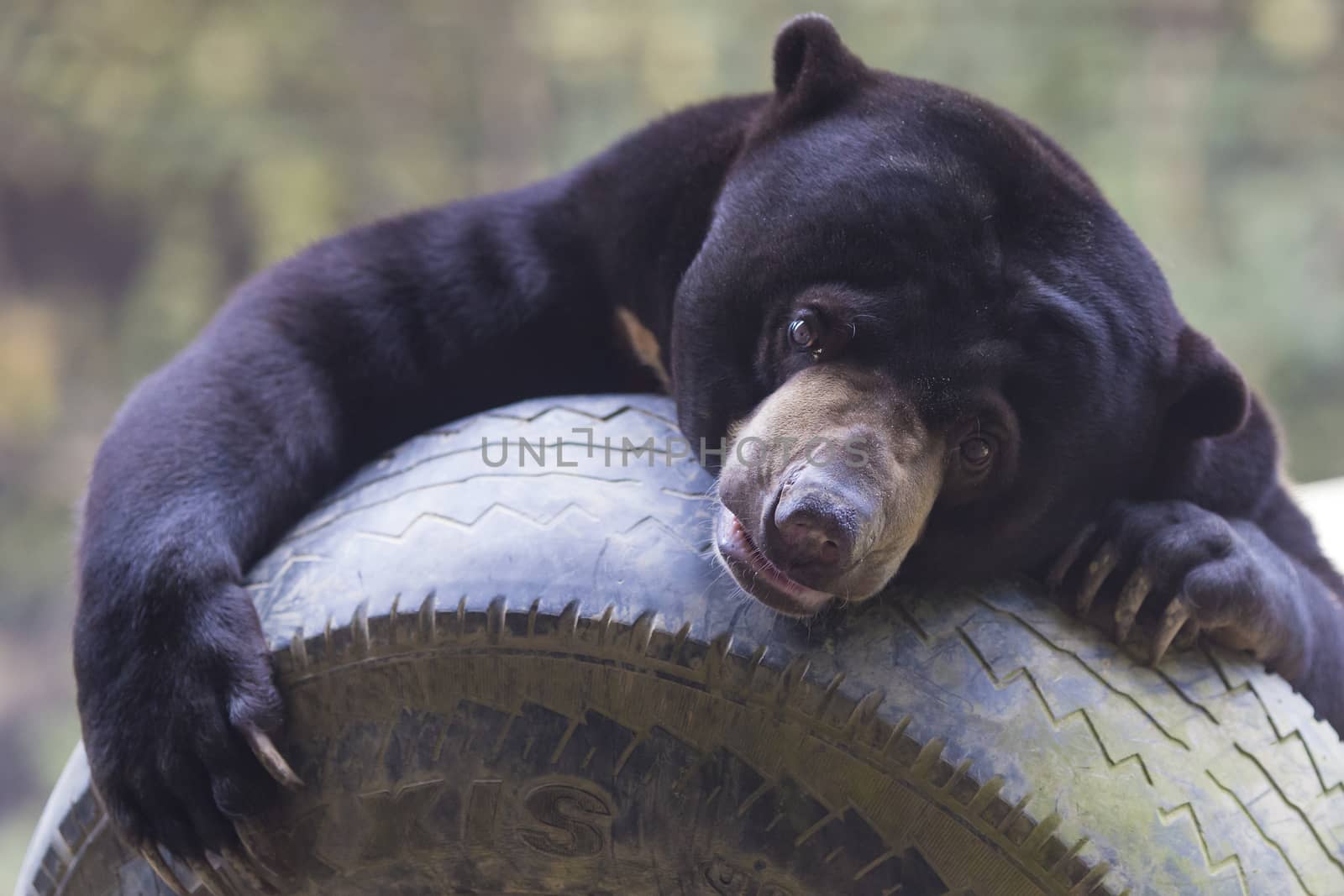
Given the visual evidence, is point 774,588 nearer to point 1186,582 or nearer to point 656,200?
point 1186,582

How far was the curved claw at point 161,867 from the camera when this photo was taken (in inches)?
72.2

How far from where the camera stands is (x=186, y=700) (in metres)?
1.79

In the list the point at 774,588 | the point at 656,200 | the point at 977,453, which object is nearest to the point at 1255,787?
the point at 977,453

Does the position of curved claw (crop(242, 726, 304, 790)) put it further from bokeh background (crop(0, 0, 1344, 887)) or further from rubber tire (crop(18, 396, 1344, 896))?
bokeh background (crop(0, 0, 1344, 887))

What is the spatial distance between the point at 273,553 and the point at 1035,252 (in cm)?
125

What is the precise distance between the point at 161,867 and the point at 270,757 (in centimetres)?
30

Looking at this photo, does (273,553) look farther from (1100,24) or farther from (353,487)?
(1100,24)

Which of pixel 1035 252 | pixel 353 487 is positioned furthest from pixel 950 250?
pixel 353 487

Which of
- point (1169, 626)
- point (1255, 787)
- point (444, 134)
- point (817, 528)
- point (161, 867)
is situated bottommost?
point (444, 134)

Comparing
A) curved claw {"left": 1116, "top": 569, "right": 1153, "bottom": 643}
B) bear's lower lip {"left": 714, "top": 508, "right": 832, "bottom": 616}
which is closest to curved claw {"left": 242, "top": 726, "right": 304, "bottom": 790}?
bear's lower lip {"left": 714, "top": 508, "right": 832, "bottom": 616}

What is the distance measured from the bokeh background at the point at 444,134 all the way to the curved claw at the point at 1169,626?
7685mm

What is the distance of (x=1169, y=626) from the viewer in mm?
1809

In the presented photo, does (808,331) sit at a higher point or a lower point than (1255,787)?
higher

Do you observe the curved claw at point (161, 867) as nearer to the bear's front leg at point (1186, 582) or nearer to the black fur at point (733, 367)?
the black fur at point (733, 367)
